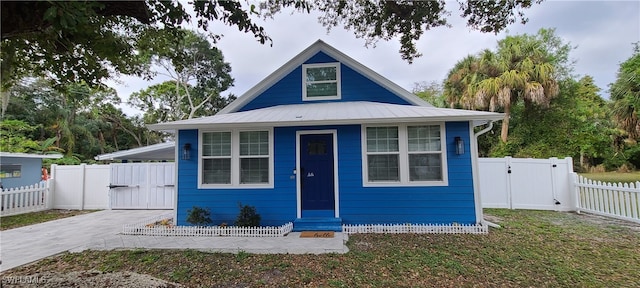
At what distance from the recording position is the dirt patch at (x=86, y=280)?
335cm

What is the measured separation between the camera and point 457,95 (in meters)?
17.3

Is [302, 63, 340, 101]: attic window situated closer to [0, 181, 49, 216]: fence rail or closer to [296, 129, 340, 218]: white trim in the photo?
[296, 129, 340, 218]: white trim

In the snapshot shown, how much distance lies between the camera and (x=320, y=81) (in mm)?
7895

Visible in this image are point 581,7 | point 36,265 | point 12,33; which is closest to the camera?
point 12,33

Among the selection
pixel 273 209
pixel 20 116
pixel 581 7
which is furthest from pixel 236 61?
pixel 581 7

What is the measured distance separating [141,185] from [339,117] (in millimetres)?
7381

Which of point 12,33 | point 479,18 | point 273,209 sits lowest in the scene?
point 273,209

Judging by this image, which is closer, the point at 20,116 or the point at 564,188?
the point at 564,188

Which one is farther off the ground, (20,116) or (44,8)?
(20,116)

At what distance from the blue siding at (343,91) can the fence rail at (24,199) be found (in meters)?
7.52

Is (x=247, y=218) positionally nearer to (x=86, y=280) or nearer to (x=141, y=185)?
(x=86, y=280)

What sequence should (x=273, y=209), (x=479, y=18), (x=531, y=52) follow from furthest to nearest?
(x=531, y=52)
(x=273, y=209)
(x=479, y=18)

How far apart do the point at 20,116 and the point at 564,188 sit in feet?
88.6

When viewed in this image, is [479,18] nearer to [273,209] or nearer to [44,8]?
[273,209]
